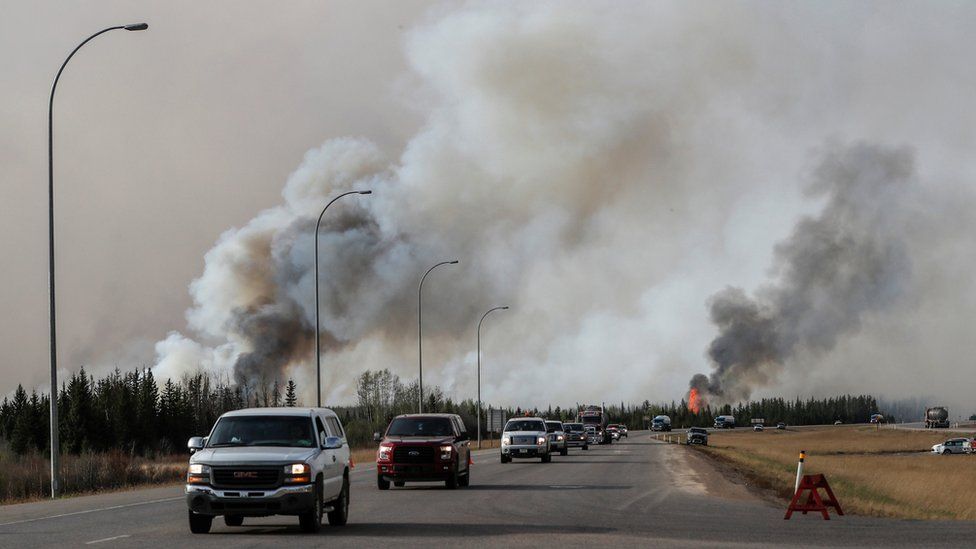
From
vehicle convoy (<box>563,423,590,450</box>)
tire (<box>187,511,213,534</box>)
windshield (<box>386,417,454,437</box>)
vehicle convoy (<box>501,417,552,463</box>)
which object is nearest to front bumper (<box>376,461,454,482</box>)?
windshield (<box>386,417,454,437</box>)

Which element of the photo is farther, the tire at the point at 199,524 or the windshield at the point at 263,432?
the windshield at the point at 263,432

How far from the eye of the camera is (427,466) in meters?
32.2

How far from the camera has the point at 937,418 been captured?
188875 millimetres

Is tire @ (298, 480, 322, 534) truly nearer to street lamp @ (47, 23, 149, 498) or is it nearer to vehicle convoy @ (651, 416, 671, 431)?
street lamp @ (47, 23, 149, 498)

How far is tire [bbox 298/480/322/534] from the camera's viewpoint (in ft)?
61.5

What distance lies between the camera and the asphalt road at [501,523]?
17828mm

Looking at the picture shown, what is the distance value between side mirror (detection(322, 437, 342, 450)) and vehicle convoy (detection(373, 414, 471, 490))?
37.7 feet

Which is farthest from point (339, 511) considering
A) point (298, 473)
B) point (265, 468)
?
point (265, 468)

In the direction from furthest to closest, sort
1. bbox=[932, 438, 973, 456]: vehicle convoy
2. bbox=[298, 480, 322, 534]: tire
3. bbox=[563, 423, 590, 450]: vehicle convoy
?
bbox=[932, 438, 973, 456]: vehicle convoy → bbox=[563, 423, 590, 450]: vehicle convoy → bbox=[298, 480, 322, 534]: tire

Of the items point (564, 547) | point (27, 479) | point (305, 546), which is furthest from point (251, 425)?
point (27, 479)

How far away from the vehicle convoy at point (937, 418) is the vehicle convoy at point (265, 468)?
184227mm

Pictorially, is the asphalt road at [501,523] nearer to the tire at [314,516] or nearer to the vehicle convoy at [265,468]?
the tire at [314,516]

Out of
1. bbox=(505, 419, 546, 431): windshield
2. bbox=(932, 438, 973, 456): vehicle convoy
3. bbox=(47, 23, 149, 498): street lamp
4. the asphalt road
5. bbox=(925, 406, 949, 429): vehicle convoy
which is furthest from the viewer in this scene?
bbox=(925, 406, 949, 429): vehicle convoy

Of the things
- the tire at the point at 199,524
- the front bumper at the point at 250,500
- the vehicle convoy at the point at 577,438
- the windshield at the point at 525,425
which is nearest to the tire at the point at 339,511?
the front bumper at the point at 250,500
